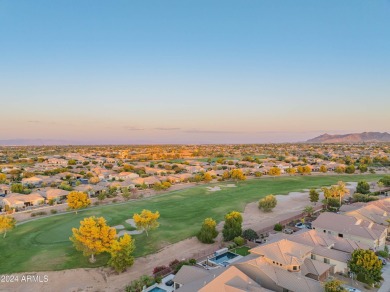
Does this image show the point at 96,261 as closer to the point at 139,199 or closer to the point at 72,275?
the point at 72,275

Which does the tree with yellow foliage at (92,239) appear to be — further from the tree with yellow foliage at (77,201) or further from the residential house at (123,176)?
the residential house at (123,176)

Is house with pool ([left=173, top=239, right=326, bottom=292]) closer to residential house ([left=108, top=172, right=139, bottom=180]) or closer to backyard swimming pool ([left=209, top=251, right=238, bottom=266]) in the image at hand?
backyard swimming pool ([left=209, top=251, right=238, bottom=266])

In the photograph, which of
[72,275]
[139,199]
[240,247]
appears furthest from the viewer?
[139,199]

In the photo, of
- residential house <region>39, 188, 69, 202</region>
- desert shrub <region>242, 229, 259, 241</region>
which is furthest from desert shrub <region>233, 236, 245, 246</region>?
residential house <region>39, 188, 69, 202</region>

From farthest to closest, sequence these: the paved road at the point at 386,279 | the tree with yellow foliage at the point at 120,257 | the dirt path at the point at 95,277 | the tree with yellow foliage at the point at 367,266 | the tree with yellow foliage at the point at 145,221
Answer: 1. the tree with yellow foliage at the point at 145,221
2. the tree with yellow foliage at the point at 120,257
3. the dirt path at the point at 95,277
4. the tree with yellow foliage at the point at 367,266
5. the paved road at the point at 386,279

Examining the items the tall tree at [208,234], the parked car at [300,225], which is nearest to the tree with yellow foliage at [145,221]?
the tall tree at [208,234]

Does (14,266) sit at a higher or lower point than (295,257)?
lower

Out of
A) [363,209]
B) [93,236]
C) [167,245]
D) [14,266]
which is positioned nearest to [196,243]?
[167,245]
